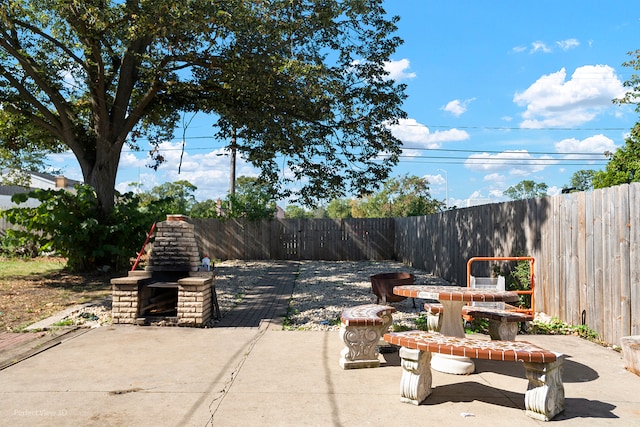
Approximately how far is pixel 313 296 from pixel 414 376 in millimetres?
6327

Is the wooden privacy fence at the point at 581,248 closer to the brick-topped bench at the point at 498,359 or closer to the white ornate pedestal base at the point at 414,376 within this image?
the brick-topped bench at the point at 498,359

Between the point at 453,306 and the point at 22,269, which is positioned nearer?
the point at 453,306

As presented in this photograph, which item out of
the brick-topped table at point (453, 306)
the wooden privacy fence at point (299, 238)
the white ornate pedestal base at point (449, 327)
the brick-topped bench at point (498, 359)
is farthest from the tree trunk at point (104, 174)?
the brick-topped bench at point (498, 359)

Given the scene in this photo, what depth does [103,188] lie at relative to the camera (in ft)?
43.1

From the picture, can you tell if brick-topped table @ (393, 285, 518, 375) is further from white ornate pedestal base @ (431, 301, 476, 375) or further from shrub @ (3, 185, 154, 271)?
shrub @ (3, 185, 154, 271)

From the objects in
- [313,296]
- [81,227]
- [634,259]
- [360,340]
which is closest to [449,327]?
[360,340]

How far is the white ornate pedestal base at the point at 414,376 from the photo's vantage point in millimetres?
3988

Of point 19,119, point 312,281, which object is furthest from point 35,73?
point 312,281

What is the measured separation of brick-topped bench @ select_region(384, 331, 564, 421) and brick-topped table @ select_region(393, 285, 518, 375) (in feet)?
1.81

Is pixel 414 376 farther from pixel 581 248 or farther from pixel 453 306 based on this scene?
pixel 581 248

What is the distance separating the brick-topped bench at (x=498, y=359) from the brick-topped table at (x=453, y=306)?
1.81 feet

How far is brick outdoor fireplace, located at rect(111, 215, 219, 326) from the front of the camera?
7117 millimetres

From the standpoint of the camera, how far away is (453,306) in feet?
16.8

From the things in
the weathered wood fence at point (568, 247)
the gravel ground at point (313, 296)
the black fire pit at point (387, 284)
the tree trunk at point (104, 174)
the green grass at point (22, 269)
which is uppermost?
the tree trunk at point (104, 174)
